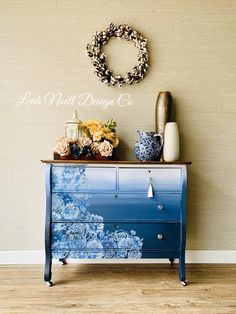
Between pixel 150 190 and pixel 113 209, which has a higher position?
pixel 150 190

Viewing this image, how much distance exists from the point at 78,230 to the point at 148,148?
0.78 metres

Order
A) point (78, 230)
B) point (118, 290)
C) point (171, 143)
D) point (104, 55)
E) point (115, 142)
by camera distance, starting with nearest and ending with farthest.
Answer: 1. point (118, 290)
2. point (78, 230)
3. point (171, 143)
4. point (115, 142)
5. point (104, 55)

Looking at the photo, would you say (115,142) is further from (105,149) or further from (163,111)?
(163,111)

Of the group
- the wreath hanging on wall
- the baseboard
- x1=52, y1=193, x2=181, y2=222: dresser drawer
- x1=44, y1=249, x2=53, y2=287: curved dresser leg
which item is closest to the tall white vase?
x1=52, y1=193, x2=181, y2=222: dresser drawer

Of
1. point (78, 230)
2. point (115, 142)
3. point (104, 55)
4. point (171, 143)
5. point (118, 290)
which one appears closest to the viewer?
point (118, 290)

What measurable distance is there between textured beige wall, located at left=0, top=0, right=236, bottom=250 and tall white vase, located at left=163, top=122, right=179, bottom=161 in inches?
12.4

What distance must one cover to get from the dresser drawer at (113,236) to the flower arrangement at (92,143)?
20.1 inches

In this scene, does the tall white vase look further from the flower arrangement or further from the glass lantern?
the glass lantern

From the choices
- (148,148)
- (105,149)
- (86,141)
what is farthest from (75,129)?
(148,148)

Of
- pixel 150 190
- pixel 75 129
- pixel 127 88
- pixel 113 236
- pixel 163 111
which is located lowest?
pixel 113 236

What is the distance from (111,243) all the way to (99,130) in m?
0.85

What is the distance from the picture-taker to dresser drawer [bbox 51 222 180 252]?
248cm

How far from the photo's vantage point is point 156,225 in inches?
98.3

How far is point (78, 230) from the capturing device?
8.14ft
